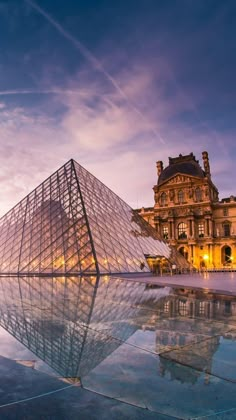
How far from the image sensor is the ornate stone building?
63781 mm

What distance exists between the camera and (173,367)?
4293 mm

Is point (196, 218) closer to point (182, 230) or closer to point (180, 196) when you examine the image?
point (182, 230)

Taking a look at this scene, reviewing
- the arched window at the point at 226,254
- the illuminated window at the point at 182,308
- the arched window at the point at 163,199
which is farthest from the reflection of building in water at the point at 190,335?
the arched window at the point at 163,199

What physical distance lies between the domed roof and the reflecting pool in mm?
64675

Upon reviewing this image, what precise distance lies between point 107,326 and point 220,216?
63106 millimetres

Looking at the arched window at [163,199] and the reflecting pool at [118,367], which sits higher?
the arched window at [163,199]

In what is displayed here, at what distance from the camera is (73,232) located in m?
29.8

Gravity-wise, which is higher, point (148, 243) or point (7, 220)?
point (7, 220)

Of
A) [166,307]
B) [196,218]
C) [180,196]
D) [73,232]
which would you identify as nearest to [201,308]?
[166,307]

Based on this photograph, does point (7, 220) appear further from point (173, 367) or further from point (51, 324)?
point (173, 367)

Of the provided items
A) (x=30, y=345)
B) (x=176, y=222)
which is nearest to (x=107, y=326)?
(x=30, y=345)

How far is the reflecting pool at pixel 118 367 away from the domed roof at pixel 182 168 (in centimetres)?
6468

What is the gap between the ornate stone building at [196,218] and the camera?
63.8 m

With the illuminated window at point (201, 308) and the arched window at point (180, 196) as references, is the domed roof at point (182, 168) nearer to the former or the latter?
the arched window at point (180, 196)
